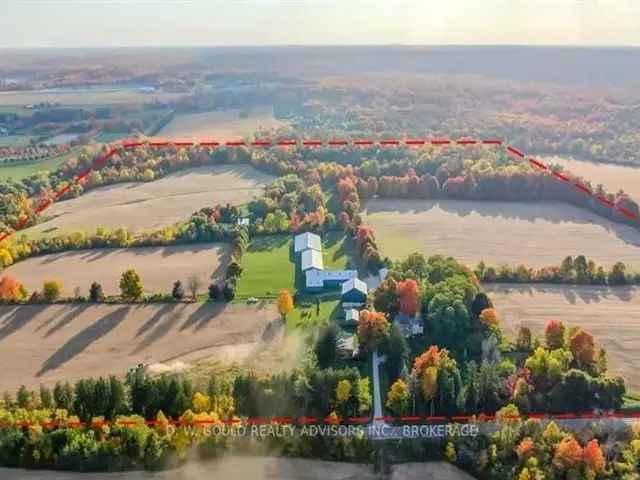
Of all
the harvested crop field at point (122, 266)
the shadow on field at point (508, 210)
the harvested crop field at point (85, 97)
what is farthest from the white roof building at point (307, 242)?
the harvested crop field at point (85, 97)

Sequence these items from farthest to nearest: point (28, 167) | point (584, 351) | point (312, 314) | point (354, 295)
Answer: point (28, 167) < point (354, 295) < point (312, 314) < point (584, 351)

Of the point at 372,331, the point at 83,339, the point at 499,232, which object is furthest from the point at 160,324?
the point at 499,232

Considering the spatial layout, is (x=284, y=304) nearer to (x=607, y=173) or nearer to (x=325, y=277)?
(x=325, y=277)

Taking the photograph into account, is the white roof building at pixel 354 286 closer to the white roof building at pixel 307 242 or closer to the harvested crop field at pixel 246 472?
the white roof building at pixel 307 242

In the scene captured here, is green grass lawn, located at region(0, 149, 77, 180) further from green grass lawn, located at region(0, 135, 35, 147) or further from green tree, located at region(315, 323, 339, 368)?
green tree, located at region(315, 323, 339, 368)

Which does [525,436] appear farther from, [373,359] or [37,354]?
[37,354]

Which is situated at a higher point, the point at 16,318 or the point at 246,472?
the point at 16,318

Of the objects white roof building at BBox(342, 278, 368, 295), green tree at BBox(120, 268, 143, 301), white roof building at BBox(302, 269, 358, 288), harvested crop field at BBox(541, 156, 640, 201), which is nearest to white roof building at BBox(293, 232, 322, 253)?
white roof building at BBox(302, 269, 358, 288)
